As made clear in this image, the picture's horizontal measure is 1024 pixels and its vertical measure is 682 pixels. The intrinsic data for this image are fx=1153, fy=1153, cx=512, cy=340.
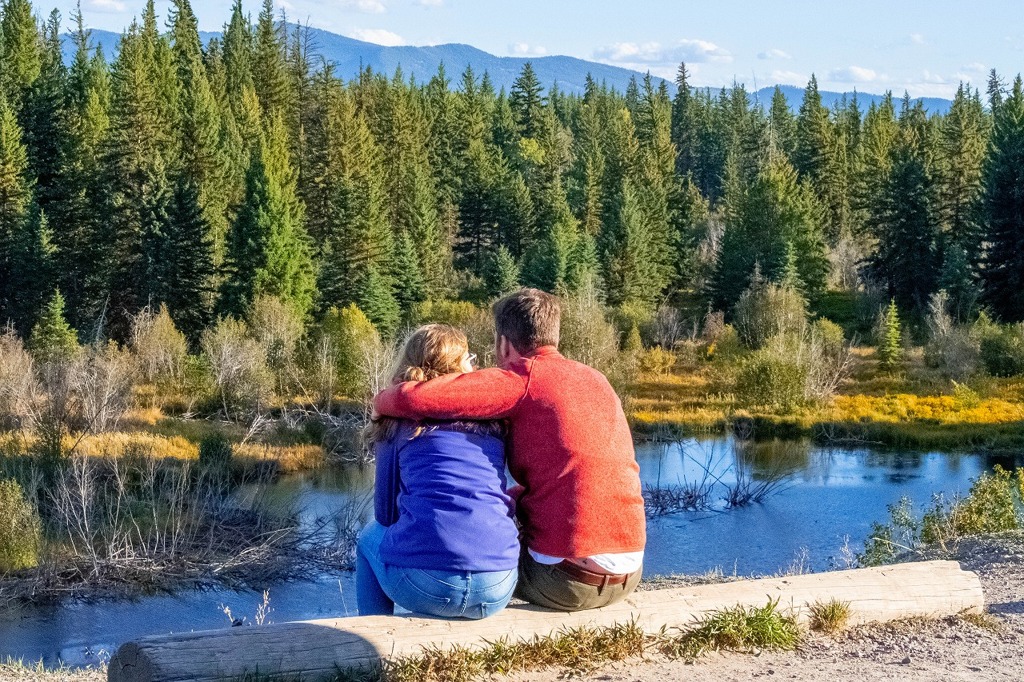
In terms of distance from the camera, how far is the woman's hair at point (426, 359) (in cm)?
477

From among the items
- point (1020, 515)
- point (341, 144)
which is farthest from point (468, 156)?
point (1020, 515)

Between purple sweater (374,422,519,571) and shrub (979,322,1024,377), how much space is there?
3878 centimetres

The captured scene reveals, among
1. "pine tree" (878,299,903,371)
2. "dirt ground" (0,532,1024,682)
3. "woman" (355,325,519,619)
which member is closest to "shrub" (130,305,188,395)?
"pine tree" (878,299,903,371)

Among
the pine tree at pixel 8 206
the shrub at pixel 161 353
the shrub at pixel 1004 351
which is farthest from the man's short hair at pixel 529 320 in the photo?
the pine tree at pixel 8 206

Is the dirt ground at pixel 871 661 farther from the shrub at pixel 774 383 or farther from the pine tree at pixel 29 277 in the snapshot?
the pine tree at pixel 29 277

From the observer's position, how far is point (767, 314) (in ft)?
142

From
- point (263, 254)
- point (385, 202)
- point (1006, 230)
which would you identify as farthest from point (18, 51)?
point (1006, 230)

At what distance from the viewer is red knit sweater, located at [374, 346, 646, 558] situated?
15.5ft

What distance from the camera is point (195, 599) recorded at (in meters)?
18.7

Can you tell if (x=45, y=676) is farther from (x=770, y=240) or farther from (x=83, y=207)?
(x=770, y=240)

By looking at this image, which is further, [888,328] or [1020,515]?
[888,328]

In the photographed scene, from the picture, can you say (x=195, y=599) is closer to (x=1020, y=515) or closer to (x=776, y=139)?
(x=1020, y=515)

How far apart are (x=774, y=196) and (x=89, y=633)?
133ft

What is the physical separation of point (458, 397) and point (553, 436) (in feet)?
1.46
